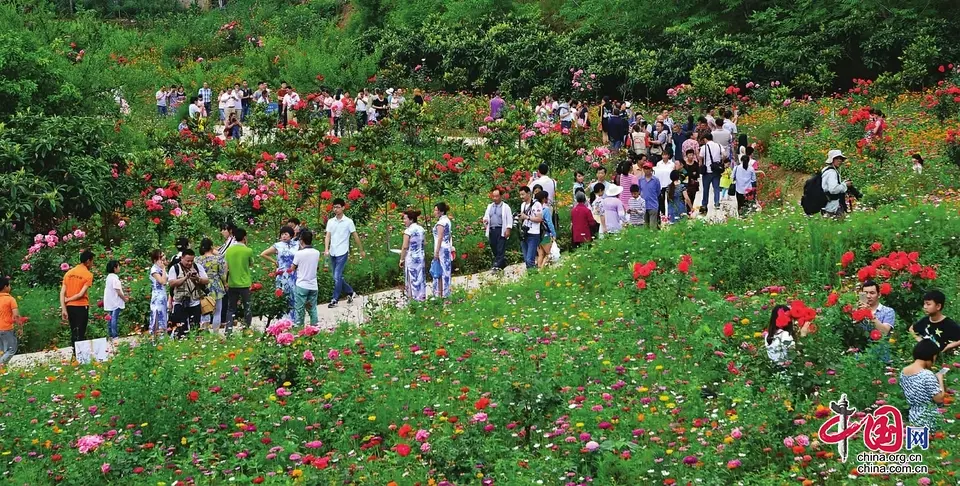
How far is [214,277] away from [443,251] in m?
2.93

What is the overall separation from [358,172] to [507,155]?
248 cm

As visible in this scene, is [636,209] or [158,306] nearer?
[158,306]

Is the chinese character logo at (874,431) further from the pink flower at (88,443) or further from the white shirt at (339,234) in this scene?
the white shirt at (339,234)

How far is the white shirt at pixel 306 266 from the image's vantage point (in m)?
14.2

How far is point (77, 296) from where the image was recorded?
13.7m

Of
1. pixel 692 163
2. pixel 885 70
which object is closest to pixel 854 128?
pixel 692 163

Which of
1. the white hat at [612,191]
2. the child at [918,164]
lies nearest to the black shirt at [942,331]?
the white hat at [612,191]

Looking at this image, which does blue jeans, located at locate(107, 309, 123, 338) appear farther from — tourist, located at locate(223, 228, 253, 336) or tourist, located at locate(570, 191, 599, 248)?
tourist, located at locate(570, 191, 599, 248)

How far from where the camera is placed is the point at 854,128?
20.8m

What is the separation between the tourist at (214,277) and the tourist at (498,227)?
3939 mm

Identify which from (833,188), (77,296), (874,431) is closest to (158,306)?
(77,296)

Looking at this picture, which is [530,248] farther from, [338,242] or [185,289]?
[185,289]

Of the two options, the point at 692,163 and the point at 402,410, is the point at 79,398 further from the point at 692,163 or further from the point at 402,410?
the point at 692,163

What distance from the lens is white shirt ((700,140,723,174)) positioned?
747 inches
